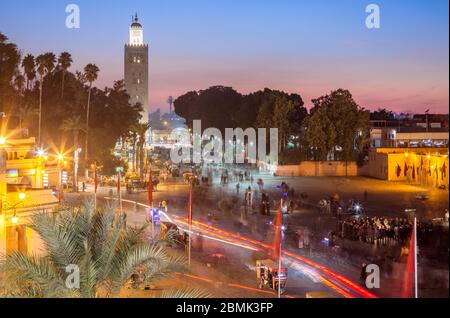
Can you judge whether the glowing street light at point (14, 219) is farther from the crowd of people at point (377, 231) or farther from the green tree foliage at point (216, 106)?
the green tree foliage at point (216, 106)

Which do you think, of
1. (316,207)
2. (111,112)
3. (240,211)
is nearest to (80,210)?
(240,211)

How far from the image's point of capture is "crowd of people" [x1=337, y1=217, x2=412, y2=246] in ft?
71.1

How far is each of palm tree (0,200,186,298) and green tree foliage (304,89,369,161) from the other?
54.5 m

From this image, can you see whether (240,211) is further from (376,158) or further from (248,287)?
(376,158)

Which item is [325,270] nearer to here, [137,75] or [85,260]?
[85,260]

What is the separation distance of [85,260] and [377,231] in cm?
1675

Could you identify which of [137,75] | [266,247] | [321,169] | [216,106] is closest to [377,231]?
[266,247]

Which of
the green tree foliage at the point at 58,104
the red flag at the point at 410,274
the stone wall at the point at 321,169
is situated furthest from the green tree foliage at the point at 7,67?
the red flag at the point at 410,274

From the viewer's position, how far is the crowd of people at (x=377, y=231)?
21.7 metres

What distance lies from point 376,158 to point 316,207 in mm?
27023

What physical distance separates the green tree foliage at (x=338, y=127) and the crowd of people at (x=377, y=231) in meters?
38.2

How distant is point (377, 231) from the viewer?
22.2 metres

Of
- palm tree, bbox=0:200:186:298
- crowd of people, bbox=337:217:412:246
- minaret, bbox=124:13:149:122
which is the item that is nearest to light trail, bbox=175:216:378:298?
crowd of people, bbox=337:217:412:246

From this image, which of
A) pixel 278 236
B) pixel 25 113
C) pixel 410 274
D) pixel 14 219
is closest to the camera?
pixel 410 274
